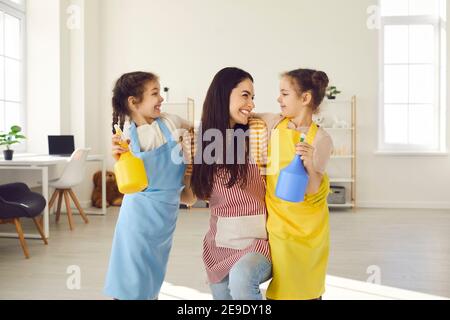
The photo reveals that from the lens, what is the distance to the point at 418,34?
6.24 metres

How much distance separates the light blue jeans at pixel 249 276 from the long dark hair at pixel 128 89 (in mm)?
630

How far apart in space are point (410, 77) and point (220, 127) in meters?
5.31

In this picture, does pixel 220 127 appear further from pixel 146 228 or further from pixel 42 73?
pixel 42 73

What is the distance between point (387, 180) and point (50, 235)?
13.1 feet

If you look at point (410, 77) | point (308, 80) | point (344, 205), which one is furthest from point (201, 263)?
point (410, 77)

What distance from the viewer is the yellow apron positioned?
4.95ft

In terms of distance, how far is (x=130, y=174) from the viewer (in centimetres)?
155

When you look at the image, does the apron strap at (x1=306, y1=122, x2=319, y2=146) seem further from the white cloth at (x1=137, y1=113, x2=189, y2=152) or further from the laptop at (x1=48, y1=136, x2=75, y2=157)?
the laptop at (x1=48, y1=136, x2=75, y2=157)

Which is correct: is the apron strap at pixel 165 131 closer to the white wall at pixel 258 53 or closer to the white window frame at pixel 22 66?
the white window frame at pixel 22 66

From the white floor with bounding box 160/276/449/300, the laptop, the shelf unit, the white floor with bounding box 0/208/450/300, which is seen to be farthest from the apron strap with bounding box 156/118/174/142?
the shelf unit

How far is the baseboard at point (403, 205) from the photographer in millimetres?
6094

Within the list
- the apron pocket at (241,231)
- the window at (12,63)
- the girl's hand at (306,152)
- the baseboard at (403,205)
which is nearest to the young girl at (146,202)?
the apron pocket at (241,231)
